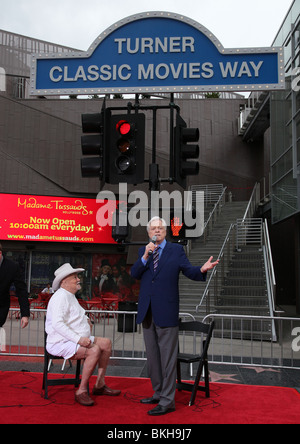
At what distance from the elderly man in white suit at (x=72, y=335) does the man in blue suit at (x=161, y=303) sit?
24.2 inches

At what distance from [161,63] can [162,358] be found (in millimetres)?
3602

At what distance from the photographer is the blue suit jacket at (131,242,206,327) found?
468 cm

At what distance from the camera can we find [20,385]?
18.3ft

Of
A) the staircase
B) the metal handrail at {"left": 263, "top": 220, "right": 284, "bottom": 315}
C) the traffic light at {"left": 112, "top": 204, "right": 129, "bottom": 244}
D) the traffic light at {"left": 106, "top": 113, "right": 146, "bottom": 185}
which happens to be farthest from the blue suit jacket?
the staircase

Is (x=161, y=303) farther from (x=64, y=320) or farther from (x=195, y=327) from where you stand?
(x=64, y=320)

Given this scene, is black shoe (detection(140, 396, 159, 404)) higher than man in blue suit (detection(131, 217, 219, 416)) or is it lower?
lower

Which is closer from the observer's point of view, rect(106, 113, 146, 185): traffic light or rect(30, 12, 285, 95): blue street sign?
rect(106, 113, 146, 185): traffic light

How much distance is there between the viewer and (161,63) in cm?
570

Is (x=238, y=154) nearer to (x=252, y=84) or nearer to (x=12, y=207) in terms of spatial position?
(x=12, y=207)

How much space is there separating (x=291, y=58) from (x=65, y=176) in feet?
34.1

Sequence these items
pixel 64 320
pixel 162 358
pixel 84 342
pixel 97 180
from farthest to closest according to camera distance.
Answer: pixel 97 180 < pixel 64 320 < pixel 84 342 < pixel 162 358

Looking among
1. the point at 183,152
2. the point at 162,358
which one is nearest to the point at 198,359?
the point at 162,358

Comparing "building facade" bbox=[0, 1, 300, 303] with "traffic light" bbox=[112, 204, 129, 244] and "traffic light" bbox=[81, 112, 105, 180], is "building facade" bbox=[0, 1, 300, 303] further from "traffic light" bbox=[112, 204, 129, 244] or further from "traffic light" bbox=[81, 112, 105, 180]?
"traffic light" bbox=[81, 112, 105, 180]

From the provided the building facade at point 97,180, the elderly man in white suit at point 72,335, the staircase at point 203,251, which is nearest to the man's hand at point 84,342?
the elderly man in white suit at point 72,335
